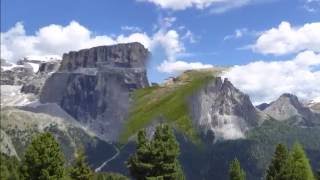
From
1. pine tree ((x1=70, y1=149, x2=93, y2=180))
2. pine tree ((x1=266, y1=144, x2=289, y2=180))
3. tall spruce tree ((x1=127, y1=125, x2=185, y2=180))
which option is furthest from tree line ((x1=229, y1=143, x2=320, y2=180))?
tall spruce tree ((x1=127, y1=125, x2=185, y2=180))

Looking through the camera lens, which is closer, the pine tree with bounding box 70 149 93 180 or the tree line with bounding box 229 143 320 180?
the pine tree with bounding box 70 149 93 180

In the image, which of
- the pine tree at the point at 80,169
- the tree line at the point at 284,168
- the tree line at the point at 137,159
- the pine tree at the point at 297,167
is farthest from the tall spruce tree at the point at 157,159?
the pine tree at the point at 297,167

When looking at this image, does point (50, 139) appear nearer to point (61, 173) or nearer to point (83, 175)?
point (61, 173)

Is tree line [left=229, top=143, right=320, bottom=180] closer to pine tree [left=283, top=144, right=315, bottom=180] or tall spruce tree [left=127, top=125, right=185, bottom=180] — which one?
pine tree [left=283, top=144, right=315, bottom=180]

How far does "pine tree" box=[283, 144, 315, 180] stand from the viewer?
79.7 m

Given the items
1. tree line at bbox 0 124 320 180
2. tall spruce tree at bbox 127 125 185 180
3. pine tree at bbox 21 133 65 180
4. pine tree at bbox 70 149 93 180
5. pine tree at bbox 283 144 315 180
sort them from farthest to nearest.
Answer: pine tree at bbox 283 144 315 180
pine tree at bbox 70 149 93 180
tall spruce tree at bbox 127 125 185 180
tree line at bbox 0 124 320 180
pine tree at bbox 21 133 65 180

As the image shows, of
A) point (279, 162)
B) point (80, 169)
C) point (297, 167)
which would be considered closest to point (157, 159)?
point (80, 169)

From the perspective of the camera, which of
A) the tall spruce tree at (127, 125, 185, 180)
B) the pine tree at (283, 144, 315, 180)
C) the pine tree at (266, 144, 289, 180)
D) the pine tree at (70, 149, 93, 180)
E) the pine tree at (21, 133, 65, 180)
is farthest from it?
the pine tree at (266, 144, 289, 180)

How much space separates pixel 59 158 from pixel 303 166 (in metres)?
43.9

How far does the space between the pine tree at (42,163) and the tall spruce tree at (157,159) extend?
6774mm

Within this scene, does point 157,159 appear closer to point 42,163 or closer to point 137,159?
point 137,159

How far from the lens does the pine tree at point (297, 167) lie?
261 ft

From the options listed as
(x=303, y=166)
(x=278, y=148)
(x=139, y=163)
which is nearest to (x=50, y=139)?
(x=139, y=163)

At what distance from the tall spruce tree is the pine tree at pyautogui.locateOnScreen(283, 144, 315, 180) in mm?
27318
